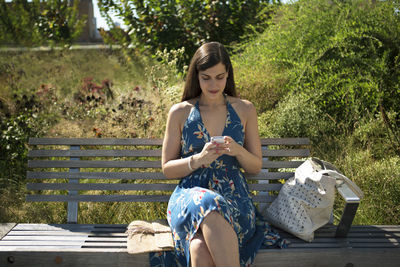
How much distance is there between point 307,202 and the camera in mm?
2730

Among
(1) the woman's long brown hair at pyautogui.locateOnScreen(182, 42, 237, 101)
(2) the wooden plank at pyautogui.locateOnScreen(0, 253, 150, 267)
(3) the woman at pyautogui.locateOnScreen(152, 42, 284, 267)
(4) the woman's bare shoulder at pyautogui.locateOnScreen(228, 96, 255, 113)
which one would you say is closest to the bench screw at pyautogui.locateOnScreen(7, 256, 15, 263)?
(2) the wooden plank at pyautogui.locateOnScreen(0, 253, 150, 267)

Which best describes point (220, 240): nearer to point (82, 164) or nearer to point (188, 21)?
point (82, 164)

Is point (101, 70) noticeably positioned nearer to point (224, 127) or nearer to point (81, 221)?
point (81, 221)

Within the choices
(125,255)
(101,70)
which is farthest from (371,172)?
(101,70)

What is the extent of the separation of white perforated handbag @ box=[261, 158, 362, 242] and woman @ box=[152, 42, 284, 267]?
0.58 ft

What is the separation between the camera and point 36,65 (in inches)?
394

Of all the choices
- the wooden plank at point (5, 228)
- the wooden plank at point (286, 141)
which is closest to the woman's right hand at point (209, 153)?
the wooden plank at point (286, 141)

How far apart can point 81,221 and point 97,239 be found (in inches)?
39.4

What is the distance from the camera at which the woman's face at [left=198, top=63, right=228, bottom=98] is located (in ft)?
9.26

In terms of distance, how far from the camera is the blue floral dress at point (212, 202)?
96.6 inches

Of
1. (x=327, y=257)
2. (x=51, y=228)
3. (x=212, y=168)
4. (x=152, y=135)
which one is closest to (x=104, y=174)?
(x=51, y=228)

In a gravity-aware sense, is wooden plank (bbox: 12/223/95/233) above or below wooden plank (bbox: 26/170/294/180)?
below

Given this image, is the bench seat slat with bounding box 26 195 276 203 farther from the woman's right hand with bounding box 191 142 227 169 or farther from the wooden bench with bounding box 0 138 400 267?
the woman's right hand with bounding box 191 142 227 169

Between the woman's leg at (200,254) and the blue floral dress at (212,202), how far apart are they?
54mm
